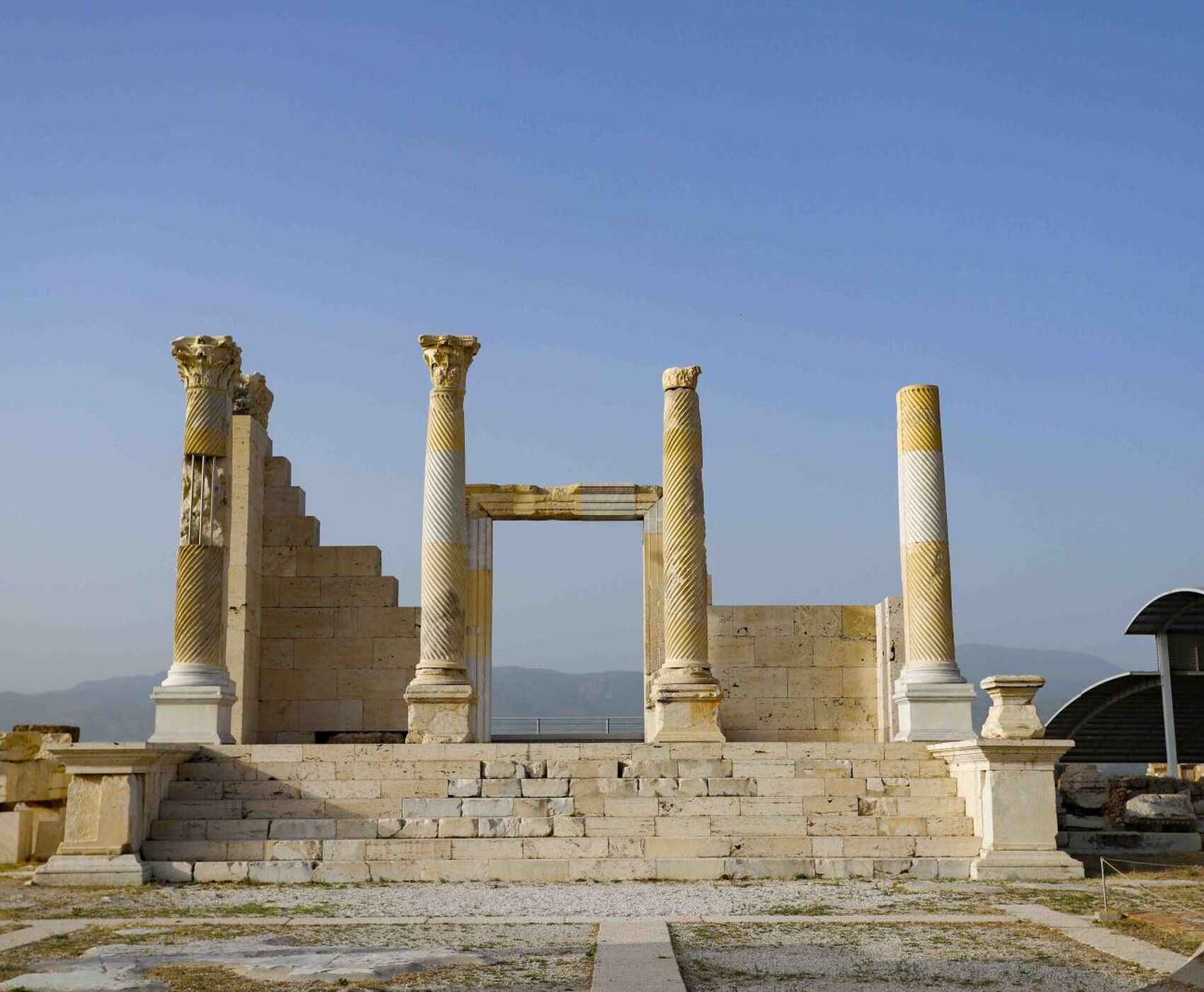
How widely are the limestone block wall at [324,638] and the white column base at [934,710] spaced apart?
944 cm

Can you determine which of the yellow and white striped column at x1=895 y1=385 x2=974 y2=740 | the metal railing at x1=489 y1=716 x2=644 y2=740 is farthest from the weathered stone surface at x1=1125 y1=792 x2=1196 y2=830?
the metal railing at x1=489 y1=716 x2=644 y2=740

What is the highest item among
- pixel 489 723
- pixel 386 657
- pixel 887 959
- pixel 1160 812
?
pixel 386 657

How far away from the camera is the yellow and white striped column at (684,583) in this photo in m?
21.5

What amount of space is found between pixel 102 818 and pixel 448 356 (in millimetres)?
9888

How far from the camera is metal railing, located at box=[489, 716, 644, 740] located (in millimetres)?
28500

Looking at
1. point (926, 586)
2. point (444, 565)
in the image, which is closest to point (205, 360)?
point (444, 565)

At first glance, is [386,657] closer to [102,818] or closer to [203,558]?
[203,558]

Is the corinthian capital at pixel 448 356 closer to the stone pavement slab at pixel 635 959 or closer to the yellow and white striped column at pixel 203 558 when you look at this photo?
the yellow and white striped column at pixel 203 558

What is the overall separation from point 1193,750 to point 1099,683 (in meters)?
5.90

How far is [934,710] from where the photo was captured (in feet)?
68.5

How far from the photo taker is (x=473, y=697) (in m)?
21.8

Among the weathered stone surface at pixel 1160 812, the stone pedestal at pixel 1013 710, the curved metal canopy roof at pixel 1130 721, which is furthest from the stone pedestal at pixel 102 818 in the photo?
the curved metal canopy roof at pixel 1130 721

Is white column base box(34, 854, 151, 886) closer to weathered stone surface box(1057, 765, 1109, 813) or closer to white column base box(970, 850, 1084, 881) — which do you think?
white column base box(970, 850, 1084, 881)

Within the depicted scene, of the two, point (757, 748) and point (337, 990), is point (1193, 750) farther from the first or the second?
point (337, 990)
